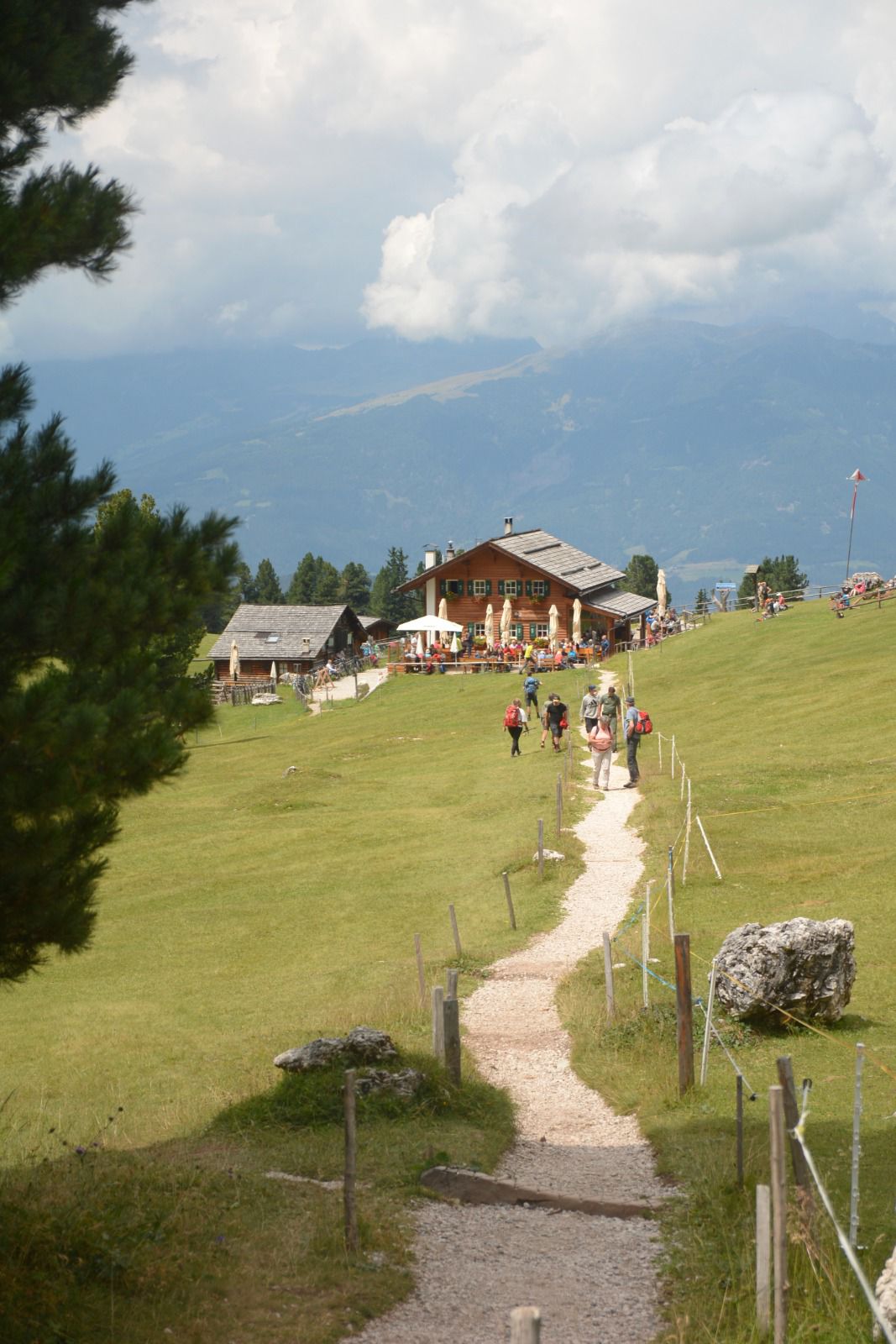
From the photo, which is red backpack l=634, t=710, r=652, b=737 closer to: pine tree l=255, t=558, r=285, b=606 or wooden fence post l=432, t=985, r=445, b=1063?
wooden fence post l=432, t=985, r=445, b=1063

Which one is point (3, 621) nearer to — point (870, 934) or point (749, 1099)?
point (749, 1099)

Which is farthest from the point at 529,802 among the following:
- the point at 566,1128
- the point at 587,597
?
the point at 587,597

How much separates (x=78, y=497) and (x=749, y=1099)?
32.9 feet

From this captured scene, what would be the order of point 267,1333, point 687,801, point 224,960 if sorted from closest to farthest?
point 267,1333, point 224,960, point 687,801

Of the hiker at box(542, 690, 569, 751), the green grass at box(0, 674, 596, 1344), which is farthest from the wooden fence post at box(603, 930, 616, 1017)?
the hiker at box(542, 690, 569, 751)

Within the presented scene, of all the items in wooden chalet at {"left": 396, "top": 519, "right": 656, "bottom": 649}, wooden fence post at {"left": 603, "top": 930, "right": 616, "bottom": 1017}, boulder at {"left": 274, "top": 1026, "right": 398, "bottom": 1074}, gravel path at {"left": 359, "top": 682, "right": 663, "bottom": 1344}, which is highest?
→ wooden chalet at {"left": 396, "top": 519, "right": 656, "bottom": 649}

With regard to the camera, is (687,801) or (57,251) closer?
(57,251)

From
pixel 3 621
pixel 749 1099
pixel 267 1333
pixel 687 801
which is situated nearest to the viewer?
pixel 267 1333

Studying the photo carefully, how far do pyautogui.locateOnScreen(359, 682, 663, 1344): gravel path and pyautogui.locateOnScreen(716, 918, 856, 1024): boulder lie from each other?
2.68 meters

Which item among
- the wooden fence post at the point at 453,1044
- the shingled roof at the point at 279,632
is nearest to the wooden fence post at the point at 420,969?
the wooden fence post at the point at 453,1044

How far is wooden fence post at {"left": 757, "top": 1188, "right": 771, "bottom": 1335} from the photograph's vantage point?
9.59 m

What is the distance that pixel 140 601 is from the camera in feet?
36.5

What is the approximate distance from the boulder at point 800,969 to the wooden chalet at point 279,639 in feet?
249

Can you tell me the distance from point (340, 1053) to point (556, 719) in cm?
2761
